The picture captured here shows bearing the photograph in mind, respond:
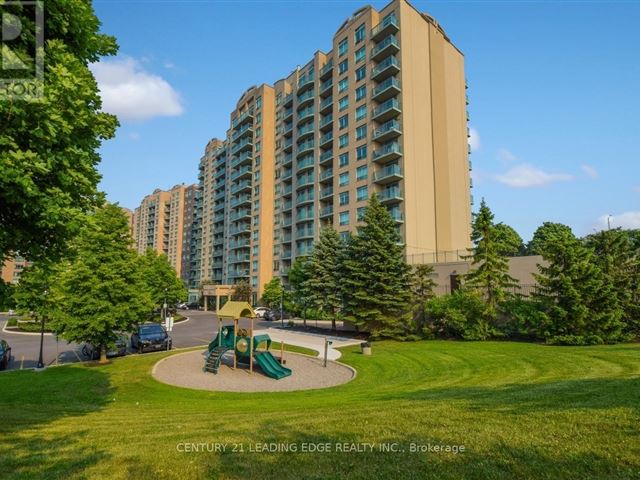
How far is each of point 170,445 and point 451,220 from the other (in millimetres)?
52167

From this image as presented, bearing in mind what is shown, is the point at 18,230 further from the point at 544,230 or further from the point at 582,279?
the point at 544,230

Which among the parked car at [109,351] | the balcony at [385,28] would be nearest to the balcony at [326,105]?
the balcony at [385,28]

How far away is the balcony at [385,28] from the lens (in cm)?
5166

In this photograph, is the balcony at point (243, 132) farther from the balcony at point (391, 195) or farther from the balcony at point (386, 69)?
the balcony at point (391, 195)

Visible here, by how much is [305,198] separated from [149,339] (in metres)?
40.5

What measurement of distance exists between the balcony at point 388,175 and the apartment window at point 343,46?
21.4 m

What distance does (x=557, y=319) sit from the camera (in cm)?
2430

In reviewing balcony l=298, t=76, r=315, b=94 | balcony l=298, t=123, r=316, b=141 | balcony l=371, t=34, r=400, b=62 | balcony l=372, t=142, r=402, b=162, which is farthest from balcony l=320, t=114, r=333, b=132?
balcony l=372, t=142, r=402, b=162

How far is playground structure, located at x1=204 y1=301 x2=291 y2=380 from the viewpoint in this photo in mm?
19984

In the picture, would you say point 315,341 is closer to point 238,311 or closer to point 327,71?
point 238,311

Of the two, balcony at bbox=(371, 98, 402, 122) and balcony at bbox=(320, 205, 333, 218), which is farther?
balcony at bbox=(320, 205, 333, 218)

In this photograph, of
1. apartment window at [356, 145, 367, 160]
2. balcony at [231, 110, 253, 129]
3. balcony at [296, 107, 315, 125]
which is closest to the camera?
apartment window at [356, 145, 367, 160]

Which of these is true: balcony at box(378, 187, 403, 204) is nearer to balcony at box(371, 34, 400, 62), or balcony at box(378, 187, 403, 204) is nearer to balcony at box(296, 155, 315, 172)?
balcony at box(296, 155, 315, 172)

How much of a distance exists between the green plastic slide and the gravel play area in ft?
0.82
